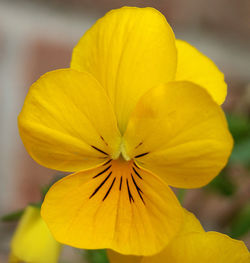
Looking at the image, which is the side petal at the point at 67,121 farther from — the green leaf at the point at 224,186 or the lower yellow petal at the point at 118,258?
the green leaf at the point at 224,186

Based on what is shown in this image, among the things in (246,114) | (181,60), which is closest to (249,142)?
(246,114)

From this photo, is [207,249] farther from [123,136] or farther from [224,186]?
[224,186]

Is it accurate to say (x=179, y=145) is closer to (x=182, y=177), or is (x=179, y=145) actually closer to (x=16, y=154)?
(x=182, y=177)

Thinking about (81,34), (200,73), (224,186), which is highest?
(200,73)

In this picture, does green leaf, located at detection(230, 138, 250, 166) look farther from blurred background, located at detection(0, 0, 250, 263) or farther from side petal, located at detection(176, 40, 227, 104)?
side petal, located at detection(176, 40, 227, 104)

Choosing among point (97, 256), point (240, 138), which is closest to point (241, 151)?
point (240, 138)

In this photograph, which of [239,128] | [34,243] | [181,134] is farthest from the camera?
[239,128]
